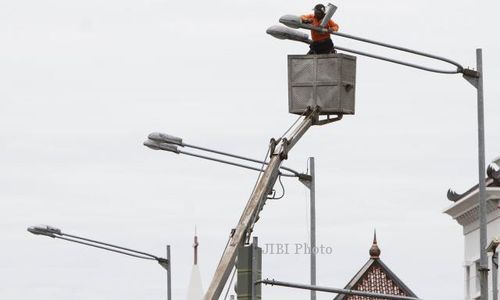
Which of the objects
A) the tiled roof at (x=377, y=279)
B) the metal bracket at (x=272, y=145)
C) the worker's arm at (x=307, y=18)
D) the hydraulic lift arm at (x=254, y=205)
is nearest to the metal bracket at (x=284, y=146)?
the hydraulic lift arm at (x=254, y=205)

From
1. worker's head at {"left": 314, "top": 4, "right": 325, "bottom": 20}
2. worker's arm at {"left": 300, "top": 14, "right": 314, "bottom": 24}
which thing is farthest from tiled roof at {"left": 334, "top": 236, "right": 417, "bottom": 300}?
worker's head at {"left": 314, "top": 4, "right": 325, "bottom": 20}

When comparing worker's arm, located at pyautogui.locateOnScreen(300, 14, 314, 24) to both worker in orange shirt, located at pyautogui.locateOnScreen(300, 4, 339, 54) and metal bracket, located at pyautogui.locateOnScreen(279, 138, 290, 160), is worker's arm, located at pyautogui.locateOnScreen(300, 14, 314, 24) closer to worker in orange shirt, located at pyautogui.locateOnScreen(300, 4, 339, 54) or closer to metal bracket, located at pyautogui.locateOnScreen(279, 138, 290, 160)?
worker in orange shirt, located at pyautogui.locateOnScreen(300, 4, 339, 54)

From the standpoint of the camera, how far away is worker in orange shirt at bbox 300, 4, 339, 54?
38844mm

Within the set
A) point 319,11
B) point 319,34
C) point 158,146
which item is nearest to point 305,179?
point 158,146

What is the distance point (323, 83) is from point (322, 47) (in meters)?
0.91

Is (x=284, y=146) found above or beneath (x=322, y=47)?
beneath

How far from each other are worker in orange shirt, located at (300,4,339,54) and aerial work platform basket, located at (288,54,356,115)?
144 mm

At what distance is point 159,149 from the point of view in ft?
162

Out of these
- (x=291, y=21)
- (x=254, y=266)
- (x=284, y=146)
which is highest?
(x=291, y=21)

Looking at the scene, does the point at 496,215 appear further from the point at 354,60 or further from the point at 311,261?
the point at 354,60

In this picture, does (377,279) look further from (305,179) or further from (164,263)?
(305,179)

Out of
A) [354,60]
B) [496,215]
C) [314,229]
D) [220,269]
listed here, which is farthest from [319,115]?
[496,215]

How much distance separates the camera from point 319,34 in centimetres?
3978

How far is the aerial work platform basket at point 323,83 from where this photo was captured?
4062 cm
